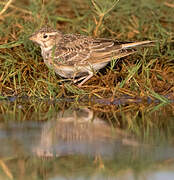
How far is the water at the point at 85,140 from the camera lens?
4609mm

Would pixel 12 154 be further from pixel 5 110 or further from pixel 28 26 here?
pixel 28 26

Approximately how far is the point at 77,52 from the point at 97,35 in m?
1.15

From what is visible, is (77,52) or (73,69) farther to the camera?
(77,52)

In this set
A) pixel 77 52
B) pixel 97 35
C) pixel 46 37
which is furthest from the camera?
pixel 97 35

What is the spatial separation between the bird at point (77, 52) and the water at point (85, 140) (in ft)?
3.18

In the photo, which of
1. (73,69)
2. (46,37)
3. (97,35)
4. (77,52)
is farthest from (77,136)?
(97,35)

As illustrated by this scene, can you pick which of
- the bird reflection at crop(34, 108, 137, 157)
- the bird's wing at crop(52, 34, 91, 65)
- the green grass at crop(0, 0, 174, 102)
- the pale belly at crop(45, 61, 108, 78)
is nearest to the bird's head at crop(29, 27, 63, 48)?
the bird's wing at crop(52, 34, 91, 65)

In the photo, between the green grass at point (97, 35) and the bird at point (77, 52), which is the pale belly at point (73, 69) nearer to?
the bird at point (77, 52)

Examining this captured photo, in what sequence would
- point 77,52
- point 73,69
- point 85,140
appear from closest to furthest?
point 85,140, point 73,69, point 77,52

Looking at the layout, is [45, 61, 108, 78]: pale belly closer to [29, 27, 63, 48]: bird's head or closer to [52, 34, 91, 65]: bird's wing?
[52, 34, 91, 65]: bird's wing

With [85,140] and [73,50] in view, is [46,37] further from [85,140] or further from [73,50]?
[85,140]

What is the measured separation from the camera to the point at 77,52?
8.46 meters

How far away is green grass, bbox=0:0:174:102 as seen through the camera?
7703mm

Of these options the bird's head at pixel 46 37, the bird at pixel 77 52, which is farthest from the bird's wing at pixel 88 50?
the bird's head at pixel 46 37
